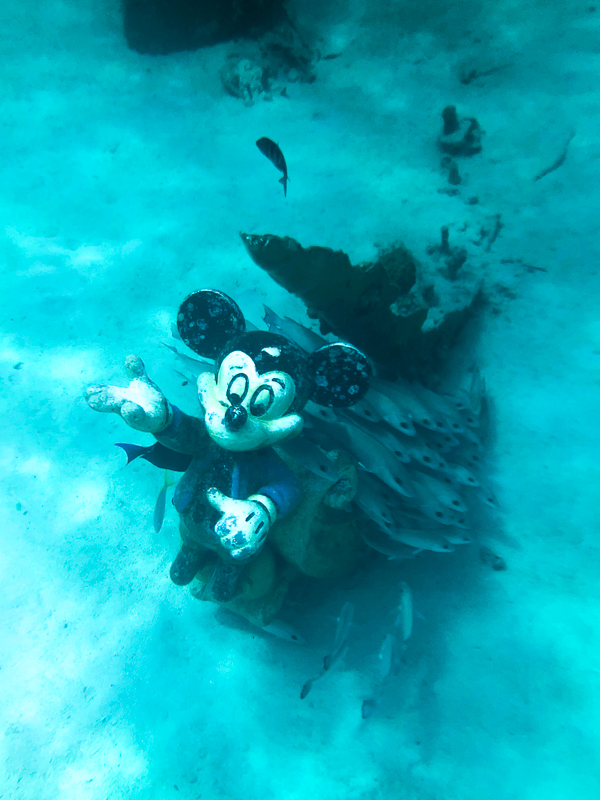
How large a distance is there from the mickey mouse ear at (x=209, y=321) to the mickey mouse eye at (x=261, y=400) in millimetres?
509

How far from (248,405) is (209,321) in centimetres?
70

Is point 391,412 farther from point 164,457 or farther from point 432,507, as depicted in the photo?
point 164,457

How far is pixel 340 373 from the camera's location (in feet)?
8.10

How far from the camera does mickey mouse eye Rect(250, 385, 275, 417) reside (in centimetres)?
227

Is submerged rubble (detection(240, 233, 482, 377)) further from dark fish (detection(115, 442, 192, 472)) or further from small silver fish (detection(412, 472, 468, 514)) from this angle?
dark fish (detection(115, 442, 192, 472))

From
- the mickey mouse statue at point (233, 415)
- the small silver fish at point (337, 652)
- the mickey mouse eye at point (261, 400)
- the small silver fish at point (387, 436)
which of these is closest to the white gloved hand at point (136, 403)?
the mickey mouse statue at point (233, 415)

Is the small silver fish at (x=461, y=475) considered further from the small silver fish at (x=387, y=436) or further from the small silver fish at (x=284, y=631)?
the small silver fish at (x=284, y=631)

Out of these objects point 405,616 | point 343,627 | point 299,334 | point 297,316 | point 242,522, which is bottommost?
point 343,627

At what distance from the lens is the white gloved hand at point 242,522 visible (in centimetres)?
204

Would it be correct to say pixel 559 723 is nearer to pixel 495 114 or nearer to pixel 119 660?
pixel 119 660

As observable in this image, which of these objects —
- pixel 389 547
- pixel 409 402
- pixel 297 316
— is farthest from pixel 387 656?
pixel 297 316

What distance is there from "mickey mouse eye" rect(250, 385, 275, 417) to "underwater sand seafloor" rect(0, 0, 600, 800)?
1844 mm

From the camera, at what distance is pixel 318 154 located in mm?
5039

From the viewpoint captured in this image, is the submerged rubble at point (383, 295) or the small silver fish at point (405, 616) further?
the submerged rubble at point (383, 295)
